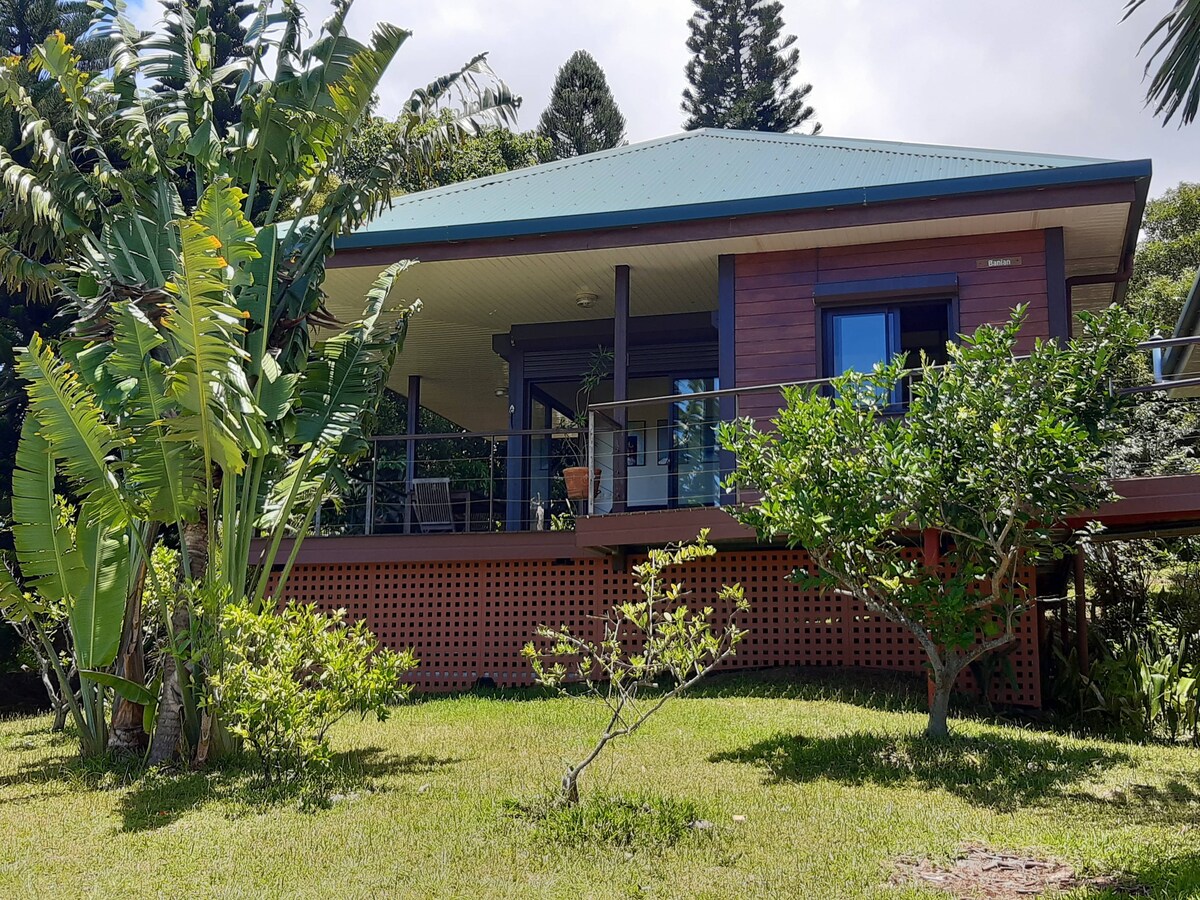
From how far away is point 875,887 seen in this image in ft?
17.2

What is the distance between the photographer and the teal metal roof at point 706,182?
11.4 metres

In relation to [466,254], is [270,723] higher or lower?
lower

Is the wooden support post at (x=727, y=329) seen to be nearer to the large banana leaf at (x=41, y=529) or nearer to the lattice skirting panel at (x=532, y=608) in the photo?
the lattice skirting panel at (x=532, y=608)

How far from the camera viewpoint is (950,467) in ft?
25.4

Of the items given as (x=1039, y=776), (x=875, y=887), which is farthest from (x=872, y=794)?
(x=875, y=887)

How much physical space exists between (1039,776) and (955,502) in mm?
1911

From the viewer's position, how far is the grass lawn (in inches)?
217

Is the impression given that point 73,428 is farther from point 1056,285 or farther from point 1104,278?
point 1104,278

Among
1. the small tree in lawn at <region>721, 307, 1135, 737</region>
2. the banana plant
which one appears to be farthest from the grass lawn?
the banana plant

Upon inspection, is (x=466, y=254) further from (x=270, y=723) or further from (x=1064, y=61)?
(x=1064, y=61)

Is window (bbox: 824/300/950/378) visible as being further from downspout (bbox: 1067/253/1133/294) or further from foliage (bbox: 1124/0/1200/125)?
foliage (bbox: 1124/0/1200/125)

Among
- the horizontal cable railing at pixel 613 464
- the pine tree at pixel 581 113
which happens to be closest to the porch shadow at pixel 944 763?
the horizontal cable railing at pixel 613 464

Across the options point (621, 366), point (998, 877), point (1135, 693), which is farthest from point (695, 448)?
point (998, 877)

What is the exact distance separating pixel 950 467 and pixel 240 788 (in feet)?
17.5
